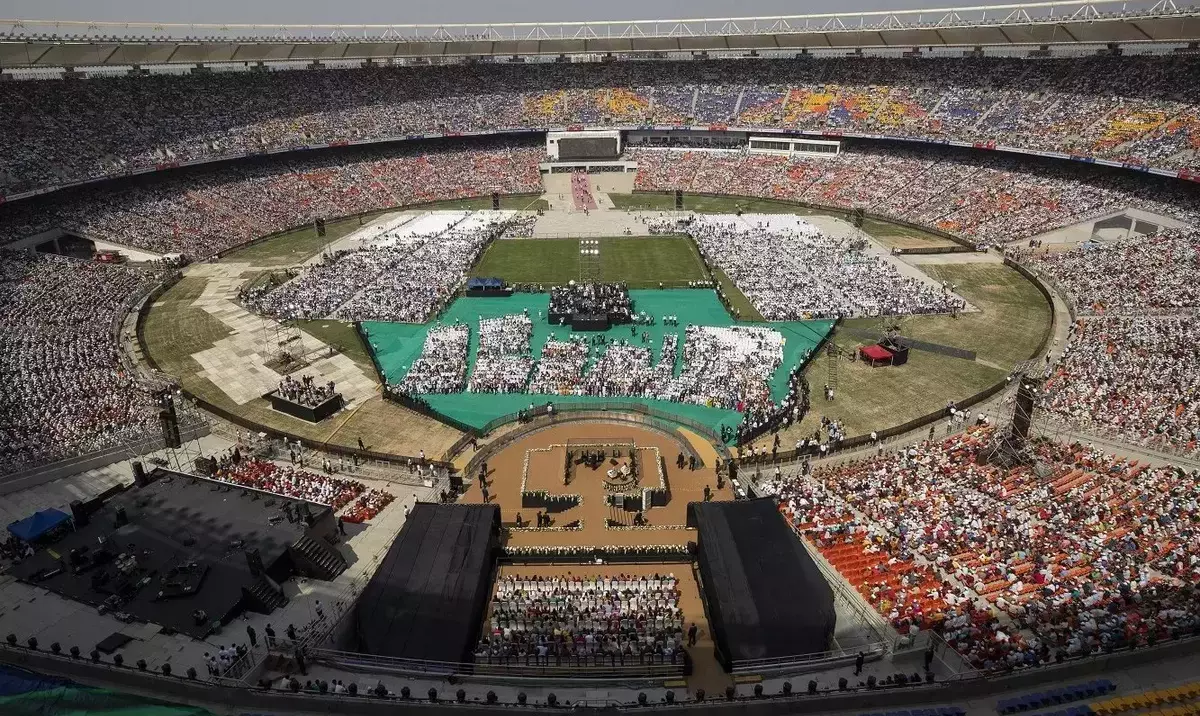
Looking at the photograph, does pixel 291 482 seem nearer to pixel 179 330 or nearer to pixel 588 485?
pixel 588 485

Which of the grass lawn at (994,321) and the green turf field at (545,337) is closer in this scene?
the green turf field at (545,337)

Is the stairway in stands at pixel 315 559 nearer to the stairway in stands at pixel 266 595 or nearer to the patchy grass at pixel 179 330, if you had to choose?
the stairway in stands at pixel 266 595

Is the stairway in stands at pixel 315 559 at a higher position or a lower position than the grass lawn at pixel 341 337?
lower

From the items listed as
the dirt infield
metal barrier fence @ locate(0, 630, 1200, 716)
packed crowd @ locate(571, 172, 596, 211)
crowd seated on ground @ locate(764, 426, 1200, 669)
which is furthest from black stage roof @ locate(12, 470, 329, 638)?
packed crowd @ locate(571, 172, 596, 211)

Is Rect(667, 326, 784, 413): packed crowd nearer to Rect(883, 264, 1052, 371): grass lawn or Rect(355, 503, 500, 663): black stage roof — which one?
Rect(883, 264, 1052, 371): grass lawn

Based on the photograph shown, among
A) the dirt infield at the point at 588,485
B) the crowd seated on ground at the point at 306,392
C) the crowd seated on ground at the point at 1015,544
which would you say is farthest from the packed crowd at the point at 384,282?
the crowd seated on ground at the point at 1015,544

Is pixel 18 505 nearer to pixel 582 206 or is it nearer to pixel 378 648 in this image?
pixel 378 648
